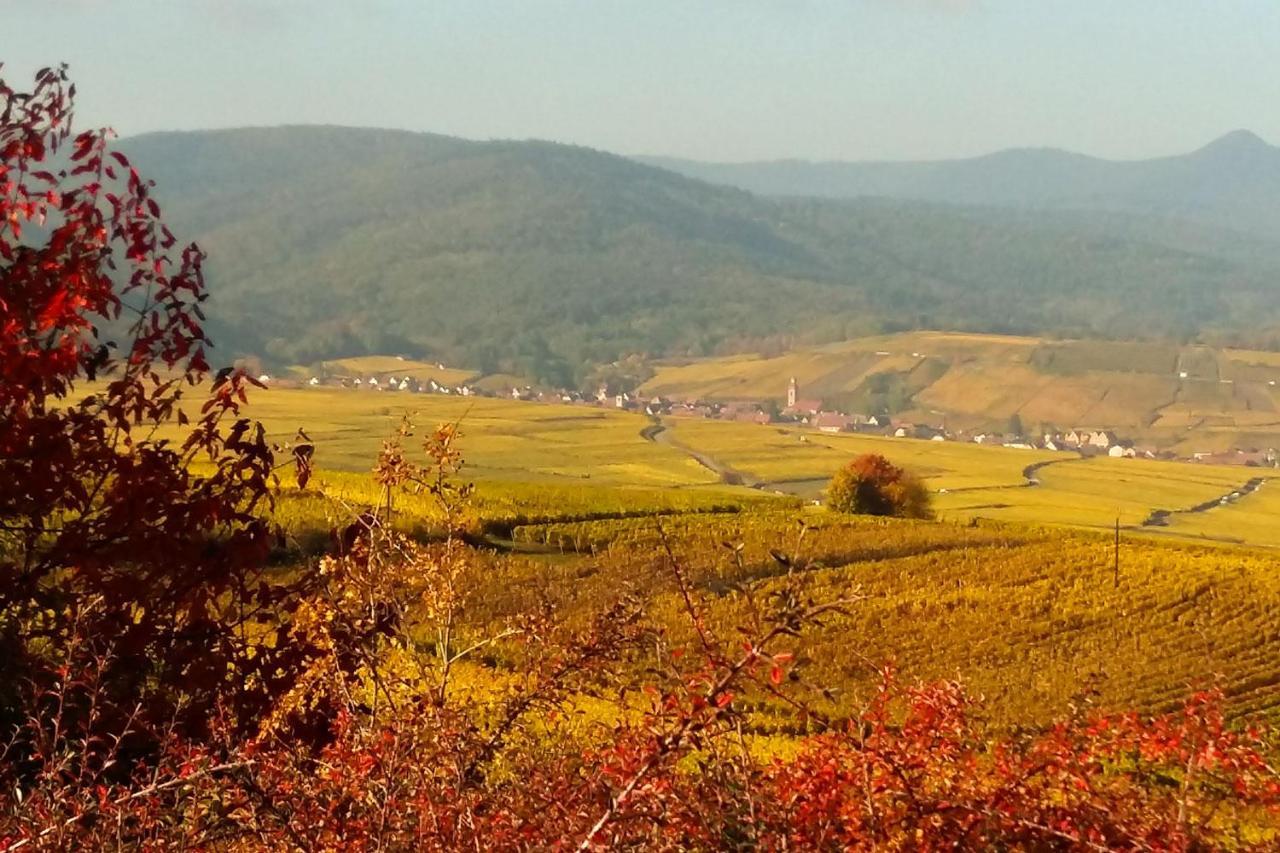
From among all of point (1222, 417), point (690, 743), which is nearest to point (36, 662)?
point (690, 743)

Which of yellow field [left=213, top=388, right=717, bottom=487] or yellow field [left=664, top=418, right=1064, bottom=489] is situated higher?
yellow field [left=213, top=388, right=717, bottom=487]

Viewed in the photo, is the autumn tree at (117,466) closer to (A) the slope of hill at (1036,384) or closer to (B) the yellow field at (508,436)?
(B) the yellow field at (508,436)

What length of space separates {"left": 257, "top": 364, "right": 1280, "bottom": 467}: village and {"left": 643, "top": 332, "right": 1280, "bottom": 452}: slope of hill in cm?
266

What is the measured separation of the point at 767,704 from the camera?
1584 cm

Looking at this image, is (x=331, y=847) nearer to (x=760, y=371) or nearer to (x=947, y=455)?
(x=947, y=455)

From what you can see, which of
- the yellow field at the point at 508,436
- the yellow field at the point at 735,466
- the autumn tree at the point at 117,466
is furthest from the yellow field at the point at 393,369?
the autumn tree at the point at 117,466

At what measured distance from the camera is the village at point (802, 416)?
3807 inches

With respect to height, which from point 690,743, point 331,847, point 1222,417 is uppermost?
point 690,743

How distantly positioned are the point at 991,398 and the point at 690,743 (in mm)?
127497

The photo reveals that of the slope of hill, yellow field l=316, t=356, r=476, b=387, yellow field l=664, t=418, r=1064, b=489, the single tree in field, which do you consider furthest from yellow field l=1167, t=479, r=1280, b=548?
yellow field l=316, t=356, r=476, b=387

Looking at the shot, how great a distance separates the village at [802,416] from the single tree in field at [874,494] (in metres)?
55.8

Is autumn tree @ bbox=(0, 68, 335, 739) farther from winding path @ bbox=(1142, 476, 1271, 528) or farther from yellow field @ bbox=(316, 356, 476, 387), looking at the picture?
yellow field @ bbox=(316, 356, 476, 387)

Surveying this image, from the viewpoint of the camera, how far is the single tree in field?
37469 millimetres

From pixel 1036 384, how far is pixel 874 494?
3746 inches
